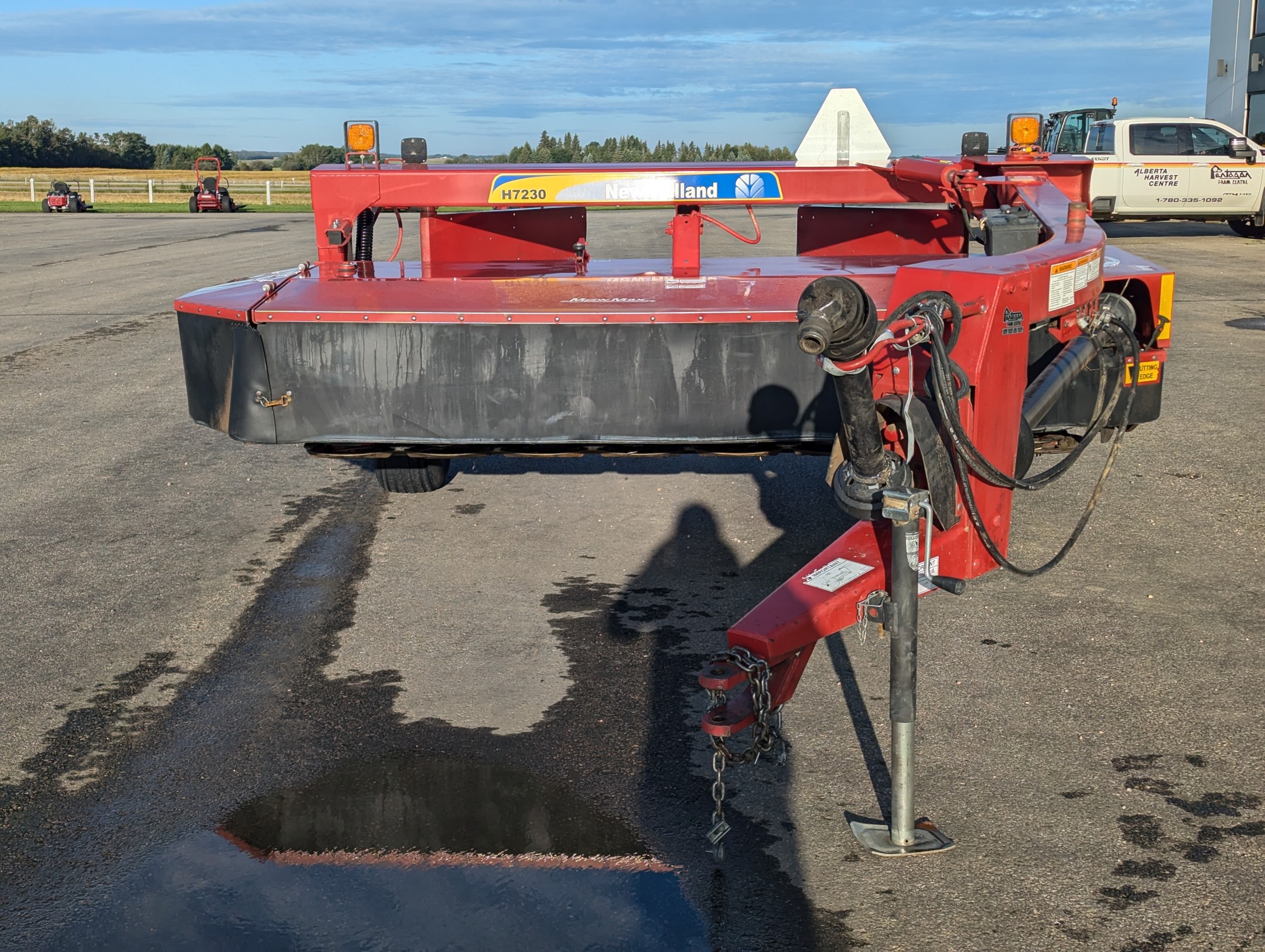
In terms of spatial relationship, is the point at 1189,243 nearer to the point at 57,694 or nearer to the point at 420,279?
the point at 420,279

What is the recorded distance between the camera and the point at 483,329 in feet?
15.4

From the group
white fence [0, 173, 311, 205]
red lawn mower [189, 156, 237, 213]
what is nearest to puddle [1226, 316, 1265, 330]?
red lawn mower [189, 156, 237, 213]

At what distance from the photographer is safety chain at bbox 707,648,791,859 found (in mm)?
3193

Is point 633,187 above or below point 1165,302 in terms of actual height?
above

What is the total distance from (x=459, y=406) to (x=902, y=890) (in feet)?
8.06

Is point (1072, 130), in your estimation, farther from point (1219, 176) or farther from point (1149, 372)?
point (1149, 372)

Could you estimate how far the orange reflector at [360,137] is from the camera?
6.02 meters

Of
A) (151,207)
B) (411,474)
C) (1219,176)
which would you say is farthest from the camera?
(151,207)

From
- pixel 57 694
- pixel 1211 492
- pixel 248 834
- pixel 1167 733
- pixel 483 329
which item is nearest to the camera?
pixel 248 834

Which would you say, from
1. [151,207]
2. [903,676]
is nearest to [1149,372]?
[903,676]

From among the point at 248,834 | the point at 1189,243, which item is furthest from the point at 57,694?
the point at 1189,243

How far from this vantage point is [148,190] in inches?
1785

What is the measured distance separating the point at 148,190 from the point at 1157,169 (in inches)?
1413

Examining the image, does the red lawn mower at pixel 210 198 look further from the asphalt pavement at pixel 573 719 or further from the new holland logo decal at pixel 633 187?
the new holland logo decal at pixel 633 187
